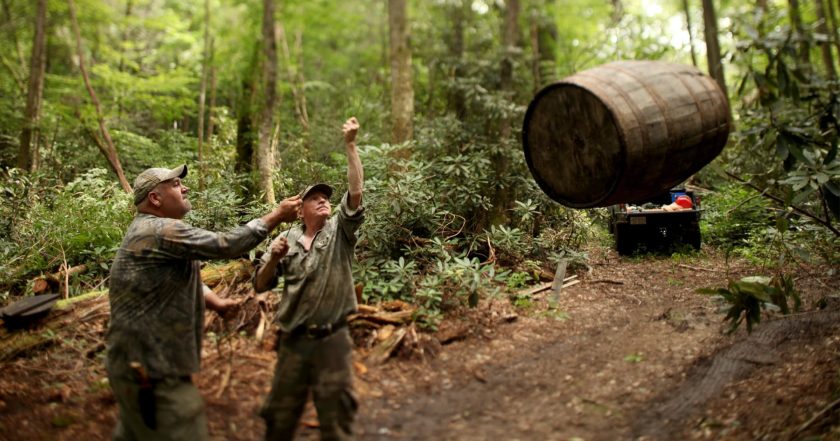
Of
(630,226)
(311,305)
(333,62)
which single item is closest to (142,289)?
(311,305)

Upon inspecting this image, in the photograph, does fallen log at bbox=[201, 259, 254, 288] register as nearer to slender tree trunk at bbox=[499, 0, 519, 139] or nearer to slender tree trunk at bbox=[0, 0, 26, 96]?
slender tree trunk at bbox=[499, 0, 519, 139]

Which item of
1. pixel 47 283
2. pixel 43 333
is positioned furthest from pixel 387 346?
pixel 47 283

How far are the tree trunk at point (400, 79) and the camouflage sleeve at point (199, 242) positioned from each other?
6403mm

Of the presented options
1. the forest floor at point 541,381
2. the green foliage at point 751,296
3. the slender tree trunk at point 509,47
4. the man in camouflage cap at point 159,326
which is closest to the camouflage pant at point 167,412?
the man in camouflage cap at point 159,326

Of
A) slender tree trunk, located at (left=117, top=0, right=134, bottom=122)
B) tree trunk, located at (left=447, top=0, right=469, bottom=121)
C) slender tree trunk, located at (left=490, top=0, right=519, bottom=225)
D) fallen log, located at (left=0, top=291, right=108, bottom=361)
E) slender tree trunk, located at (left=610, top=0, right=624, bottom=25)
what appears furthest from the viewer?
slender tree trunk, located at (left=610, top=0, right=624, bottom=25)

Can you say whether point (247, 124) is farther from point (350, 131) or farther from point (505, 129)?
point (350, 131)

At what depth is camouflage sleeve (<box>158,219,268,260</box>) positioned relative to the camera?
3033 mm

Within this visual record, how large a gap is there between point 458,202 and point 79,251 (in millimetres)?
4874

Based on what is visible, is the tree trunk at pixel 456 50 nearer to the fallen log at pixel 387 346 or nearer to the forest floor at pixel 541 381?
the forest floor at pixel 541 381

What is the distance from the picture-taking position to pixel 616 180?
150 inches

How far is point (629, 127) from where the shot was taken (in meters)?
3.64

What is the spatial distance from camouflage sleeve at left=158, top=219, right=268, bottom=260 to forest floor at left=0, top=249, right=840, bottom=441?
1.32m

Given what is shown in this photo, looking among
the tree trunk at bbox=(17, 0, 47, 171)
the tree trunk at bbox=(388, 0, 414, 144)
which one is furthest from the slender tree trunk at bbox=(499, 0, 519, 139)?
the tree trunk at bbox=(17, 0, 47, 171)

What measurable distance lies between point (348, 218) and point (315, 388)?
1066mm
